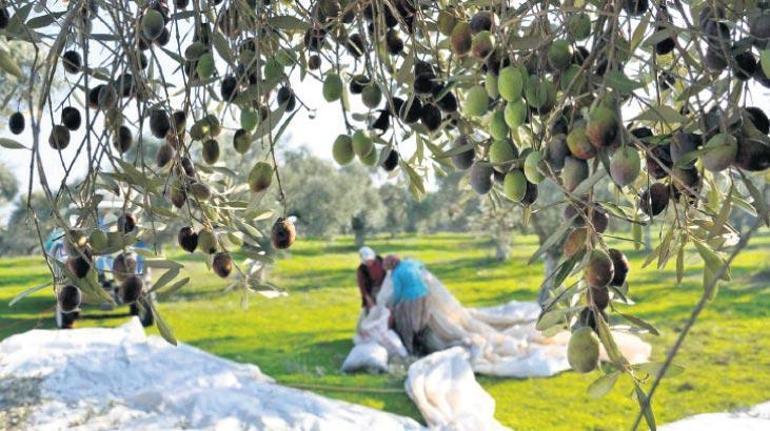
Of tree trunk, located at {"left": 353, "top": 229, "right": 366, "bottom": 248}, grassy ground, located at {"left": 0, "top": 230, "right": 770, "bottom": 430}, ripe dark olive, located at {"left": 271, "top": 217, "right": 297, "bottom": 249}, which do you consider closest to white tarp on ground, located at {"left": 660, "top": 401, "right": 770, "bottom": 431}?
grassy ground, located at {"left": 0, "top": 230, "right": 770, "bottom": 430}

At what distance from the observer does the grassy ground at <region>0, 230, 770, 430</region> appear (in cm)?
570

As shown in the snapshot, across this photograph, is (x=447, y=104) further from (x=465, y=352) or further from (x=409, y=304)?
(x=409, y=304)

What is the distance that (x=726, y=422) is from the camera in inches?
186

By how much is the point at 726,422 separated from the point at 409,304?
3.30m

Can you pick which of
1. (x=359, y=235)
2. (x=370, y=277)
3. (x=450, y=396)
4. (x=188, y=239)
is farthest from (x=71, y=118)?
(x=359, y=235)

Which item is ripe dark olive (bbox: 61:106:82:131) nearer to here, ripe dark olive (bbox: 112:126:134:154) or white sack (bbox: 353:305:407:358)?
ripe dark olive (bbox: 112:126:134:154)

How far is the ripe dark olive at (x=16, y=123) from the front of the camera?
141 centimetres

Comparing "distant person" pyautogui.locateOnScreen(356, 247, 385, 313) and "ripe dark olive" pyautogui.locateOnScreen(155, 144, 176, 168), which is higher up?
"ripe dark olive" pyautogui.locateOnScreen(155, 144, 176, 168)

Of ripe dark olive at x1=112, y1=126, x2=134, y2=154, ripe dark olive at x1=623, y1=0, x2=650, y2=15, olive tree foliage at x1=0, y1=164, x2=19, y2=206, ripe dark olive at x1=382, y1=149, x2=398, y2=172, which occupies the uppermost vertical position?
ripe dark olive at x1=623, y1=0, x2=650, y2=15

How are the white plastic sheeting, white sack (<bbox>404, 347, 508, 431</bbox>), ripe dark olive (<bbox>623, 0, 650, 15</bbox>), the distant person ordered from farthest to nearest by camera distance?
1. the distant person
2. the white plastic sheeting
3. white sack (<bbox>404, 347, 508, 431</bbox>)
4. ripe dark olive (<bbox>623, 0, 650, 15</bbox>)

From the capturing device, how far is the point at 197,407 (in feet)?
14.8

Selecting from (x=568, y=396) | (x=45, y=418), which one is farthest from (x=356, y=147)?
(x=568, y=396)

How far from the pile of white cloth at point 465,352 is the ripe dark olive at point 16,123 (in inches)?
149

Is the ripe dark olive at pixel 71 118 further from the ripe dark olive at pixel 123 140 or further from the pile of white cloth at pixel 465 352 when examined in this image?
the pile of white cloth at pixel 465 352
